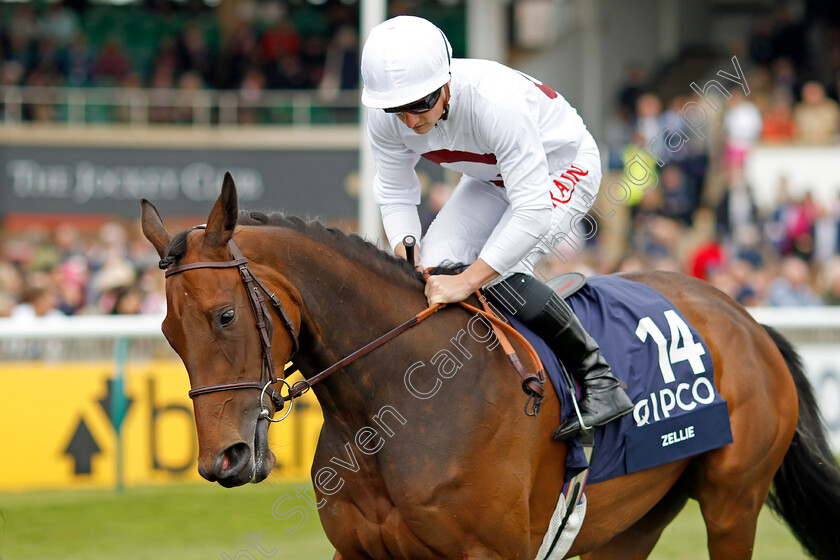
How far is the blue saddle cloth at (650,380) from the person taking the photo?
11.8 ft

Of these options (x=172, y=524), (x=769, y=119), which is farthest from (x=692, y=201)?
(x=172, y=524)

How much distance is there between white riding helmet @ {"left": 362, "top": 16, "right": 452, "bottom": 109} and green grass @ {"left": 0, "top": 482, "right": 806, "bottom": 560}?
3.69 metres

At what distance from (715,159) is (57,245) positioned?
9.13 m

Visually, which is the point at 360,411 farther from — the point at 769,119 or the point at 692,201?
the point at 769,119

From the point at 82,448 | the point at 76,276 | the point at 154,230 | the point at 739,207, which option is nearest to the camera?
the point at 154,230

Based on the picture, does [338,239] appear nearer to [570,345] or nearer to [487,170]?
[487,170]

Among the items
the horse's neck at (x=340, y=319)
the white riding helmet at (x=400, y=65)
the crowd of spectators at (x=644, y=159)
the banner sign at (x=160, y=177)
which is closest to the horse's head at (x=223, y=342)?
the horse's neck at (x=340, y=319)

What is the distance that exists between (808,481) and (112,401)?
5.04 m

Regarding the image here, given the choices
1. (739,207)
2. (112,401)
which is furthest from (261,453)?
(739,207)

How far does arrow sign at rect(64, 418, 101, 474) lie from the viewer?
24.3 ft

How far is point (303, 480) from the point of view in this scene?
764 cm

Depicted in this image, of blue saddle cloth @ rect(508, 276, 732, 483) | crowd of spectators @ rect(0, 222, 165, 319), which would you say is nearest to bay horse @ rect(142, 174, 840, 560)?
blue saddle cloth @ rect(508, 276, 732, 483)

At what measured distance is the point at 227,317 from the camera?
2.78 meters

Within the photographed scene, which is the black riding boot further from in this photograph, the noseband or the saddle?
the noseband
